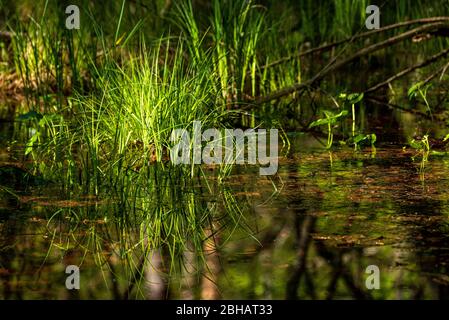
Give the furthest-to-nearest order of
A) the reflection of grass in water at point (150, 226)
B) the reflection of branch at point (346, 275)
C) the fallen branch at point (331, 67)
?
the fallen branch at point (331, 67) < the reflection of grass in water at point (150, 226) < the reflection of branch at point (346, 275)

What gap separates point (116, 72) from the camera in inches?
184

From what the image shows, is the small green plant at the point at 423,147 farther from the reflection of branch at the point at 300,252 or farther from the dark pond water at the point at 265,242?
the reflection of branch at the point at 300,252

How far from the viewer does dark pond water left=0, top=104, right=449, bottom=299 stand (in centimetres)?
281

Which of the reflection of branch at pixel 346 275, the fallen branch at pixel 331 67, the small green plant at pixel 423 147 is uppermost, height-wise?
the fallen branch at pixel 331 67

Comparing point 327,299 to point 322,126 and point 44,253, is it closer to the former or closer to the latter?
point 44,253

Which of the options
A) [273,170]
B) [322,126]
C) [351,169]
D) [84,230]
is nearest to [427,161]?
[351,169]

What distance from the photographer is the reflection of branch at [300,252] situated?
278 cm

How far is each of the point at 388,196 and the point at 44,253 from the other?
55.0 inches

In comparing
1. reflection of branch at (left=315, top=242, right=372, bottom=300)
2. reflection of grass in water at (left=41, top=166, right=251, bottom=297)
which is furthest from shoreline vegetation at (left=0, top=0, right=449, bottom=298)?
reflection of branch at (left=315, top=242, right=372, bottom=300)

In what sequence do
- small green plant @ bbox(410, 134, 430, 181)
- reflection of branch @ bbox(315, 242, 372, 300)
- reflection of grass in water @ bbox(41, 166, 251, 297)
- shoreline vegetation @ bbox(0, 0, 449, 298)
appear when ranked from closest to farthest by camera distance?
reflection of branch @ bbox(315, 242, 372, 300)
reflection of grass in water @ bbox(41, 166, 251, 297)
shoreline vegetation @ bbox(0, 0, 449, 298)
small green plant @ bbox(410, 134, 430, 181)

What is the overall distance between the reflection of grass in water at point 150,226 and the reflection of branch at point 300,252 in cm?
20

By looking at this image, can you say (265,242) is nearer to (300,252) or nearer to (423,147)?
(300,252)

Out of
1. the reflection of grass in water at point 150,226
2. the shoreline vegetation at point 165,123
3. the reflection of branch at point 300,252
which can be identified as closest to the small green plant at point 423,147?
the shoreline vegetation at point 165,123

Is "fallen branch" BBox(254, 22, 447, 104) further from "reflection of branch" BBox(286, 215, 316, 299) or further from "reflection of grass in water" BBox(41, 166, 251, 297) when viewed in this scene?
"reflection of branch" BBox(286, 215, 316, 299)
